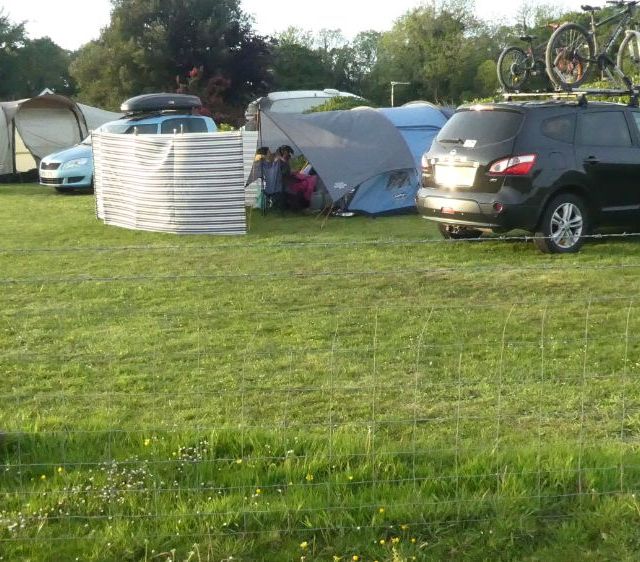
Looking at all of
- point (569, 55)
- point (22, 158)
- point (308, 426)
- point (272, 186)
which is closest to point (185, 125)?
point (272, 186)

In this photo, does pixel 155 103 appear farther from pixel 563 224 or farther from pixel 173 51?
pixel 173 51

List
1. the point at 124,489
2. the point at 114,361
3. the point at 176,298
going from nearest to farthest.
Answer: the point at 124,489 → the point at 114,361 → the point at 176,298

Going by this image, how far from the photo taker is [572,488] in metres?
4.49

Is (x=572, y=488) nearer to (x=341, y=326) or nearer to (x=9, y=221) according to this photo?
(x=341, y=326)

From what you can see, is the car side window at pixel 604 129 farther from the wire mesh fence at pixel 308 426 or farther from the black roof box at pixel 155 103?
the black roof box at pixel 155 103

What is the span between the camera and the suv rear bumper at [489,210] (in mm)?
10859

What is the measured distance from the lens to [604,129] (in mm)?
11734

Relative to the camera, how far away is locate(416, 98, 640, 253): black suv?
10914 mm

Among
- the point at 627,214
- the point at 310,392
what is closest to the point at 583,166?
the point at 627,214

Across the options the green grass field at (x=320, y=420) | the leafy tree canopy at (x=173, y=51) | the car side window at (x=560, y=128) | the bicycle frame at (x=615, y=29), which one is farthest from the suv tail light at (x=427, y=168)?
the leafy tree canopy at (x=173, y=51)

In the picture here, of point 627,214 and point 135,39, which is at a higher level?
point 135,39

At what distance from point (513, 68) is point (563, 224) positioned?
419 centimetres

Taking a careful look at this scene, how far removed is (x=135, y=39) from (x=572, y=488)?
41123mm

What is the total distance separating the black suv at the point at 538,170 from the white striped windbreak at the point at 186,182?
3040mm
